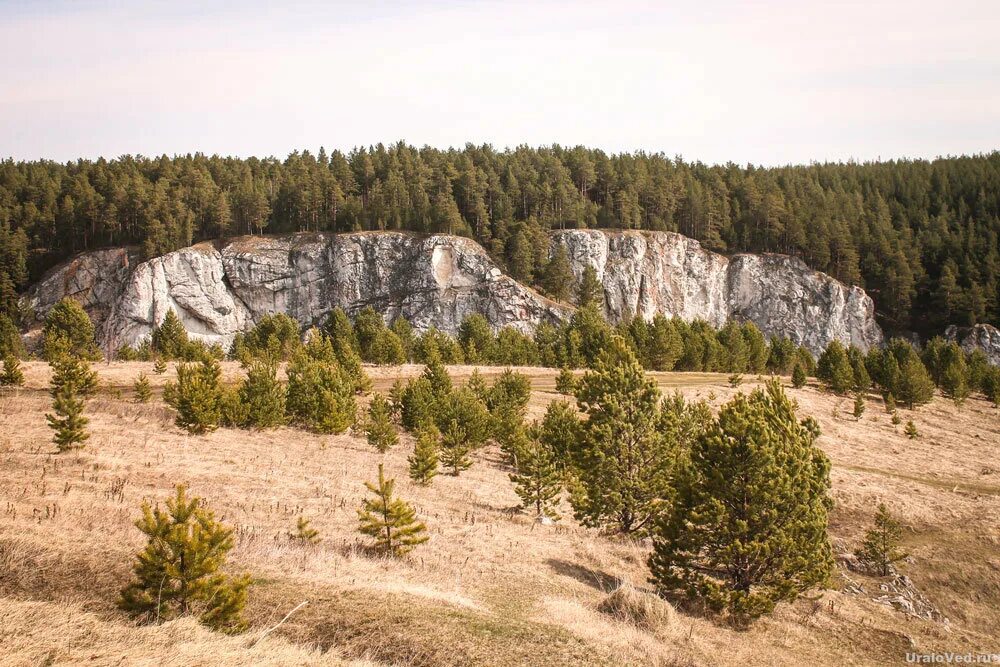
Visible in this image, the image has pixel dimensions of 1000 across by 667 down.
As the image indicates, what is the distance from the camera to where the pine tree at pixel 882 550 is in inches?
1166

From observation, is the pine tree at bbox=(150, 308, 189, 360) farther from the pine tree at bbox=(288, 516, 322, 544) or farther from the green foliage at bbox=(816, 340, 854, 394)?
the green foliage at bbox=(816, 340, 854, 394)

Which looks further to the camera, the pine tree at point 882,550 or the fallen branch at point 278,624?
the pine tree at point 882,550

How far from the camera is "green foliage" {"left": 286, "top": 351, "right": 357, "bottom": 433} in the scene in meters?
39.9

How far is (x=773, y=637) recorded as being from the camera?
1833 centimetres

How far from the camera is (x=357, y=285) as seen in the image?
4638 inches

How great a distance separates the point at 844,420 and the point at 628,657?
63.1 metres

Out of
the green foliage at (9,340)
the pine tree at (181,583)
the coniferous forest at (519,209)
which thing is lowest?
the pine tree at (181,583)

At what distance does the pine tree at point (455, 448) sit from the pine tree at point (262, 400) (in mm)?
10533

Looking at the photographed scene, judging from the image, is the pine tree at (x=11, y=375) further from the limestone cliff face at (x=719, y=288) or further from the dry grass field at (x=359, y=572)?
the limestone cliff face at (x=719, y=288)

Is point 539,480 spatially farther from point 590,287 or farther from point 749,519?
point 590,287

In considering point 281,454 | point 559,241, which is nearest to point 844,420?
point 281,454

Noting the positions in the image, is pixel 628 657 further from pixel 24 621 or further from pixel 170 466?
pixel 170 466

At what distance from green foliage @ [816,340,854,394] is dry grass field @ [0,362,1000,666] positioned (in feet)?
131

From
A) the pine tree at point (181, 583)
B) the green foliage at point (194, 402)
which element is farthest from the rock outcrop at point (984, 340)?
the pine tree at point (181, 583)
